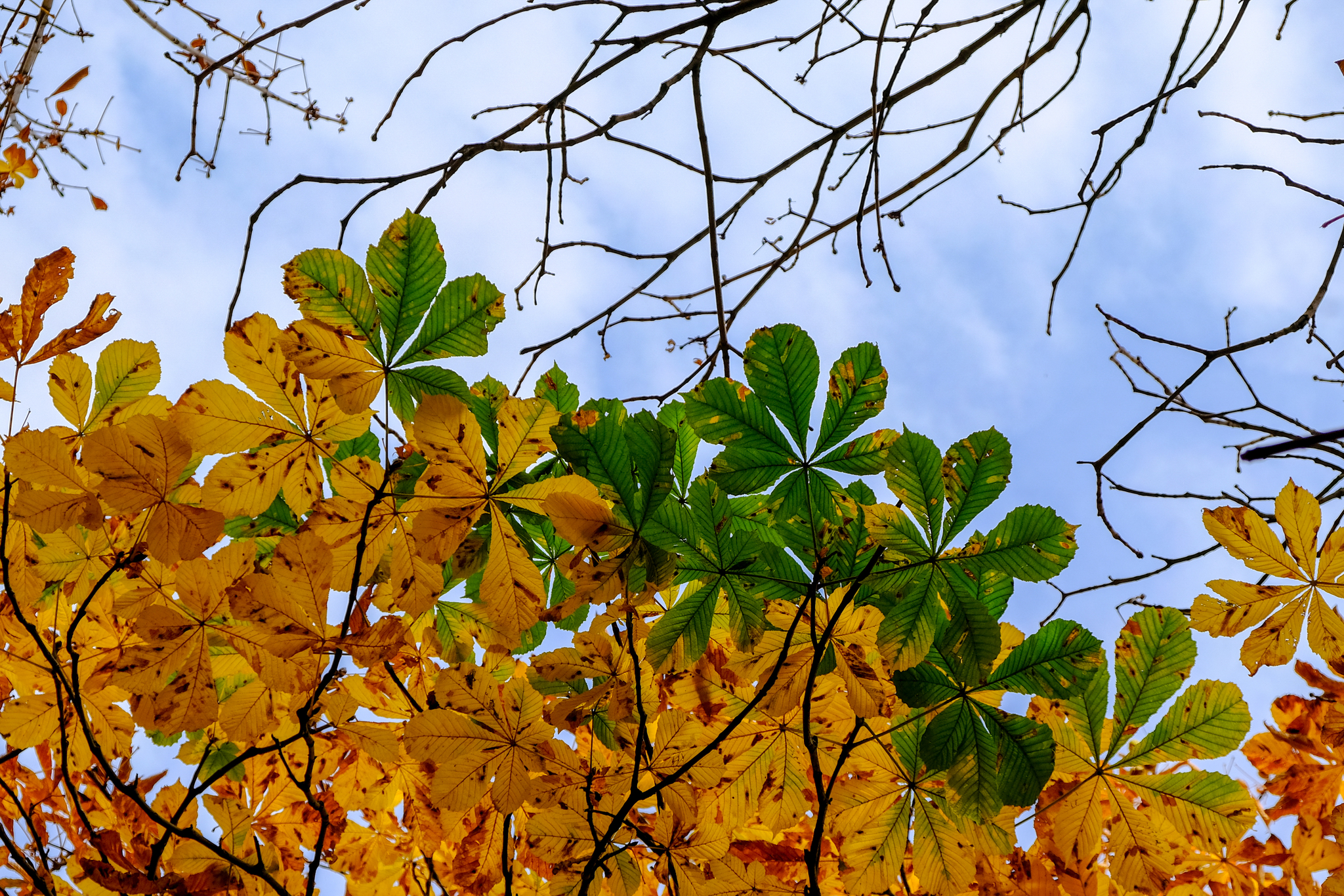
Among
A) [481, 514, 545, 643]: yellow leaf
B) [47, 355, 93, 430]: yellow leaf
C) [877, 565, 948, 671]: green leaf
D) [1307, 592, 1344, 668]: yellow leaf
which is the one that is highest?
[47, 355, 93, 430]: yellow leaf

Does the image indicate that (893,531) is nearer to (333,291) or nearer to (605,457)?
(605,457)

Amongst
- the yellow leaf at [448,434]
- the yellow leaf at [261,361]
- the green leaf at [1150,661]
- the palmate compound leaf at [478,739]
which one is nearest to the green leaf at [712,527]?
the yellow leaf at [448,434]

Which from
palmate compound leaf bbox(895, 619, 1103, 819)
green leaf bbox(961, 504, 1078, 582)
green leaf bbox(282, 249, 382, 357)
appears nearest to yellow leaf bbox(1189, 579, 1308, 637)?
palmate compound leaf bbox(895, 619, 1103, 819)

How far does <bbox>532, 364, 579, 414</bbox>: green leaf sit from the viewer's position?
3.72 feet

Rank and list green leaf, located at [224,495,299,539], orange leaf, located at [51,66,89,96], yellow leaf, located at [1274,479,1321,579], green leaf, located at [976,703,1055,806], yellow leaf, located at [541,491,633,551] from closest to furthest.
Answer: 1. yellow leaf, located at [541,491,633,551]
2. green leaf, located at [976,703,1055,806]
3. yellow leaf, located at [1274,479,1321,579]
4. green leaf, located at [224,495,299,539]
5. orange leaf, located at [51,66,89,96]

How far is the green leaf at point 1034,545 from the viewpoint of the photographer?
901 mm

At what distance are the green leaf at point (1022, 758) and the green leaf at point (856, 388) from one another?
0.37 meters

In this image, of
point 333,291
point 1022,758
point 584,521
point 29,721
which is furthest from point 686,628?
point 29,721

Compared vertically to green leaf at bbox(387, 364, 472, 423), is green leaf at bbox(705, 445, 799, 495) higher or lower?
lower

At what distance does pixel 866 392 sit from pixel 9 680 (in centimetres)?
133

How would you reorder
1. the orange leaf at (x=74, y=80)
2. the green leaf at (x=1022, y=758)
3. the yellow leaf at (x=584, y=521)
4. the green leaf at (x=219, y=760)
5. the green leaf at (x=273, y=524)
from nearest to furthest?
the yellow leaf at (x=584, y=521)
the green leaf at (x=1022, y=758)
the green leaf at (x=273, y=524)
the green leaf at (x=219, y=760)
the orange leaf at (x=74, y=80)

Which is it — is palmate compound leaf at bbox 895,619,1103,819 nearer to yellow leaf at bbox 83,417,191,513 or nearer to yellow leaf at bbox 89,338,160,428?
yellow leaf at bbox 83,417,191,513

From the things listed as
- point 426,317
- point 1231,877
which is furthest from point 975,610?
point 1231,877

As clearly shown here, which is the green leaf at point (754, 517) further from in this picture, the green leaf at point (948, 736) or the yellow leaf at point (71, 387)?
the yellow leaf at point (71, 387)
